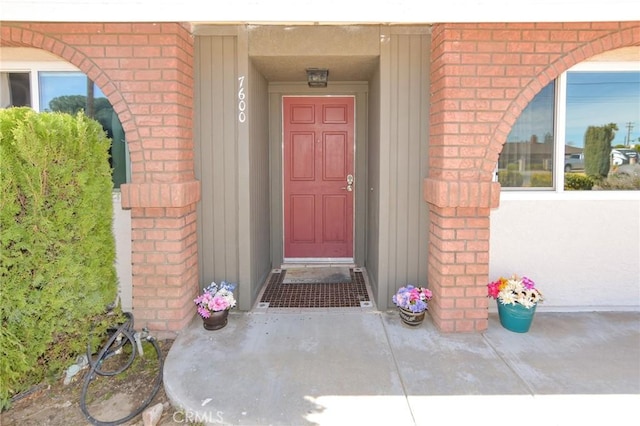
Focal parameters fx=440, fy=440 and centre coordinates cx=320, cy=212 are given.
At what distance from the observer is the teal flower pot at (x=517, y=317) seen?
3420 millimetres

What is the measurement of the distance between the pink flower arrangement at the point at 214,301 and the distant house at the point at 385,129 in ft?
0.56

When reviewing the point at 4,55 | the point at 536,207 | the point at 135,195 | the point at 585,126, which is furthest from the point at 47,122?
the point at 585,126

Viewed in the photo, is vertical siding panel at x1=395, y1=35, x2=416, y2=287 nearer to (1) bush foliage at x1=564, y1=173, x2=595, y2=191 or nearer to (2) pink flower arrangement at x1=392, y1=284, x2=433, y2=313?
(2) pink flower arrangement at x1=392, y1=284, x2=433, y2=313

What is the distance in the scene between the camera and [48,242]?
107 inches

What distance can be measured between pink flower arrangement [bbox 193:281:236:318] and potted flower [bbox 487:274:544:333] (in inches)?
84.0

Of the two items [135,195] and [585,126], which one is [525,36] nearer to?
[585,126]

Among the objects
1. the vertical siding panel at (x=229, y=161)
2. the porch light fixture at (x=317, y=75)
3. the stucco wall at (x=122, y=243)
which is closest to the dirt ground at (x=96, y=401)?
the stucco wall at (x=122, y=243)

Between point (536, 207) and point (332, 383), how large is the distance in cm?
243

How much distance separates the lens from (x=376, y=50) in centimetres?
378

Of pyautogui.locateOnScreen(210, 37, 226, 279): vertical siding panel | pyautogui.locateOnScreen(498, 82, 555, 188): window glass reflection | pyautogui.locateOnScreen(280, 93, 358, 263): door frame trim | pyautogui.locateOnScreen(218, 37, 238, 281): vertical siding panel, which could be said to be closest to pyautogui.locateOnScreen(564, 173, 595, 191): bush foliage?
pyautogui.locateOnScreen(498, 82, 555, 188): window glass reflection

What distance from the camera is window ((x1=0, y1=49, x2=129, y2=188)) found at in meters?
3.96

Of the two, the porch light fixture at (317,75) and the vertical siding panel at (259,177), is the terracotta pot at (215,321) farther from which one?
the porch light fixture at (317,75)

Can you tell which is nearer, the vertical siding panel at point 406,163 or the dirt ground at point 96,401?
the dirt ground at point 96,401

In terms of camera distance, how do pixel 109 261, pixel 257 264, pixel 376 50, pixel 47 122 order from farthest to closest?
pixel 257 264 < pixel 376 50 < pixel 109 261 < pixel 47 122
